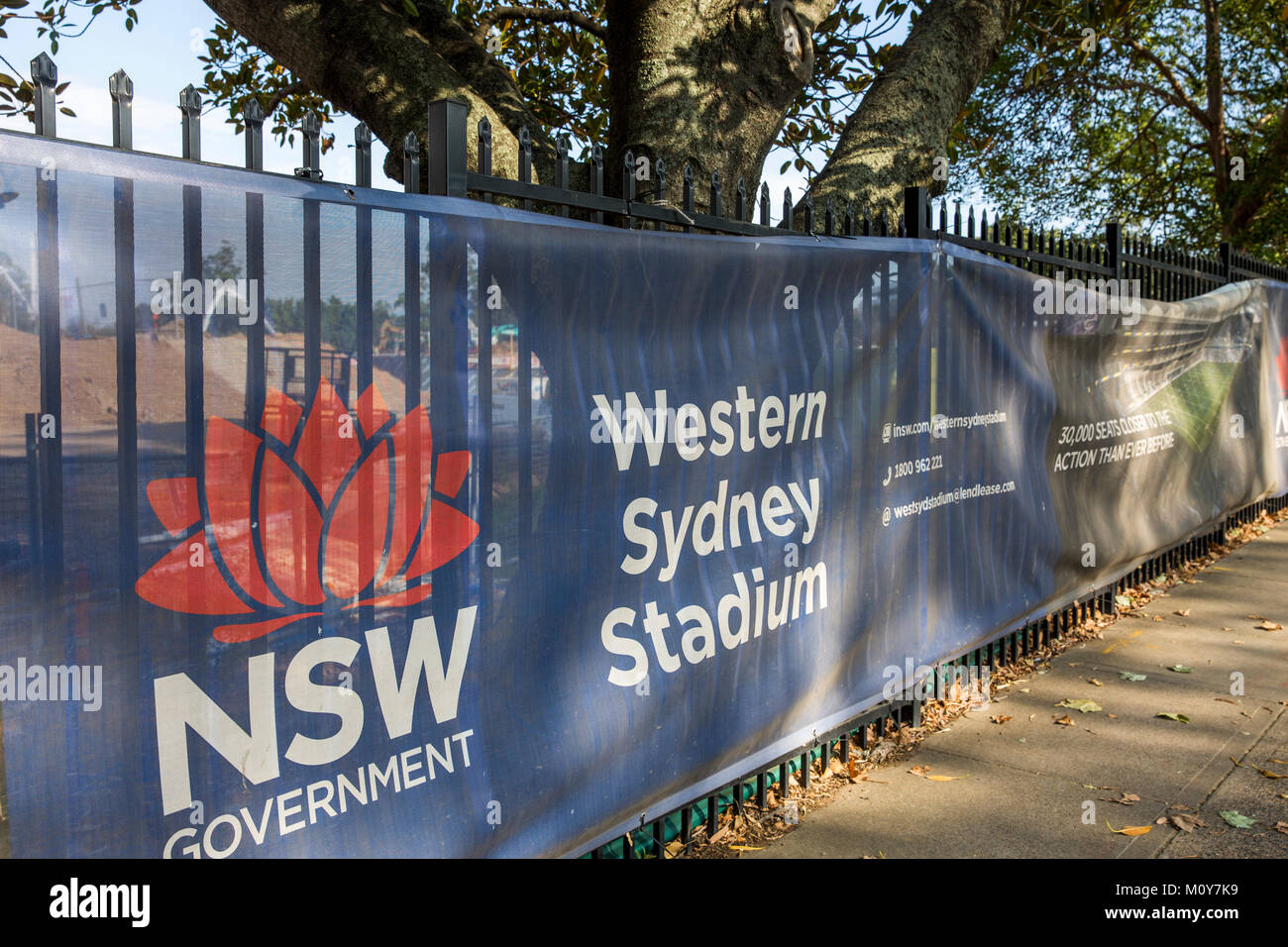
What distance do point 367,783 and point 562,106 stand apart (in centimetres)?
957

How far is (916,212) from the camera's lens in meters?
5.04

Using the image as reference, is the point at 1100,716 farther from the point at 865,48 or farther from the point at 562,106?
the point at 562,106

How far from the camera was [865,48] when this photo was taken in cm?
862

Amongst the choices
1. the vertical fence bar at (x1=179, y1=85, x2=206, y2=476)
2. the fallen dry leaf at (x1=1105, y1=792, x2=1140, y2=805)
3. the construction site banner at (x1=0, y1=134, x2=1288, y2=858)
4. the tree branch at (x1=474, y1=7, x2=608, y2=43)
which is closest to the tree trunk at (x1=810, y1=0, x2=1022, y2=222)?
the construction site banner at (x1=0, y1=134, x2=1288, y2=858)

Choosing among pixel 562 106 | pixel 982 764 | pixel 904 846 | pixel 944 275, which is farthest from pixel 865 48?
pixel 904 846

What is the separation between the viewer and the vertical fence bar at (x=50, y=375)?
2.01 meters

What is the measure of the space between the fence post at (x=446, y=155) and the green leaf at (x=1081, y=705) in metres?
4.22

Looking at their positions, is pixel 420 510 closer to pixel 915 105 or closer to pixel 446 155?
pixel 446 155

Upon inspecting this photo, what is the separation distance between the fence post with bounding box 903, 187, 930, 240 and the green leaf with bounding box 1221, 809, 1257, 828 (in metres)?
2.84

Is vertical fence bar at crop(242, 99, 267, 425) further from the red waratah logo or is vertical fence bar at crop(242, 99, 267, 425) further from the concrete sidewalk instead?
the concrete sidewalk

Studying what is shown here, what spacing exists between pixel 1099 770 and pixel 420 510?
3435mm

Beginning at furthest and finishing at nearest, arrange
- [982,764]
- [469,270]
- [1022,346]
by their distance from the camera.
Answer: [1022,346] → [982,764] → [469,270]

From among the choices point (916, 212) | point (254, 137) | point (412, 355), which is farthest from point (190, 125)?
point (916, 212)

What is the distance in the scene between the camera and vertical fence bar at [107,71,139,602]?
212 centimetres
